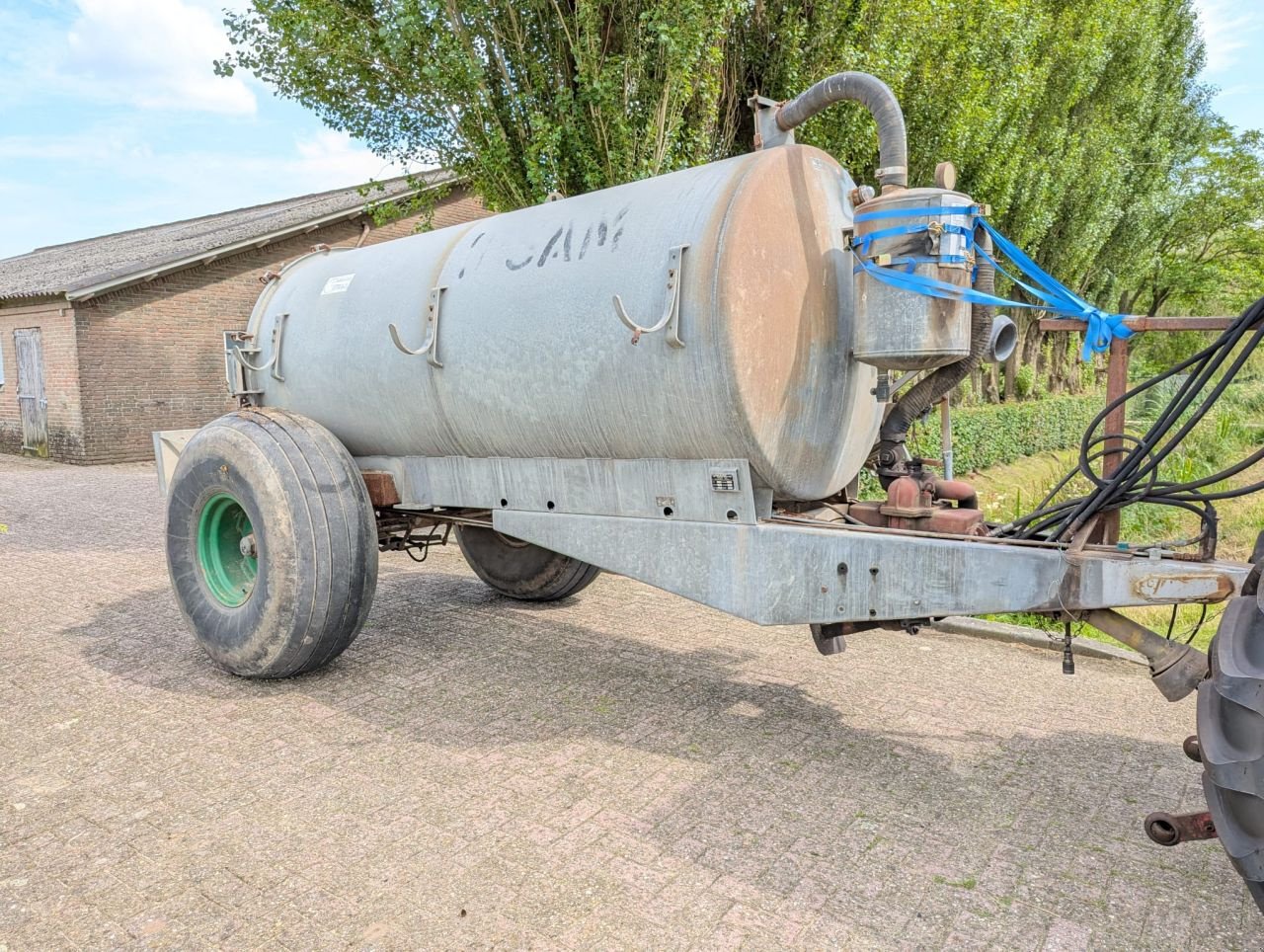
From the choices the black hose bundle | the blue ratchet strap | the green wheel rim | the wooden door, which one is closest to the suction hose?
the blue ratchet strap

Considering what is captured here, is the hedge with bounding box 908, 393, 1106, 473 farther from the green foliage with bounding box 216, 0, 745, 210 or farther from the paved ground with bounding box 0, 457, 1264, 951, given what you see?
the paved ground with bounding box 0, 457, 1264, 951

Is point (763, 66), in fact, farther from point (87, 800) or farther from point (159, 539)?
point (87, 800)

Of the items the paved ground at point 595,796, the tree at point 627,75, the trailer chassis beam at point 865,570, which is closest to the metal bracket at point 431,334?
the trailer chassis beam at point 865,570

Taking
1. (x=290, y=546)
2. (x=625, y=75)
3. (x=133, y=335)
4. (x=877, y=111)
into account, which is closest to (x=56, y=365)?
(x=133, y=335)

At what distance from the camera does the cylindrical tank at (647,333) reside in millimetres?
3730

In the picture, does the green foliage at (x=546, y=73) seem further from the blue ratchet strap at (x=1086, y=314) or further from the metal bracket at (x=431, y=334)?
the blue ratchet strap at (x=1086, y=314)

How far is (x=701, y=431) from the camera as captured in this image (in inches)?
151

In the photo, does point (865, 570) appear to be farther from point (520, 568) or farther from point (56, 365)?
point (56, 365)

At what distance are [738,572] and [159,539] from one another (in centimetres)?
762

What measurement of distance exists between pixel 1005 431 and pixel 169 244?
16.6m

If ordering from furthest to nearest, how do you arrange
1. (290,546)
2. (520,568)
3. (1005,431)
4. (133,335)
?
(133,335), (1005,431), (520,568), (290,546)

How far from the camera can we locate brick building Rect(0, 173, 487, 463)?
54.3 feet

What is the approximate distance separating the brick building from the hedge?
910 centimetres

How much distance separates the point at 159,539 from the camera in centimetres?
957
